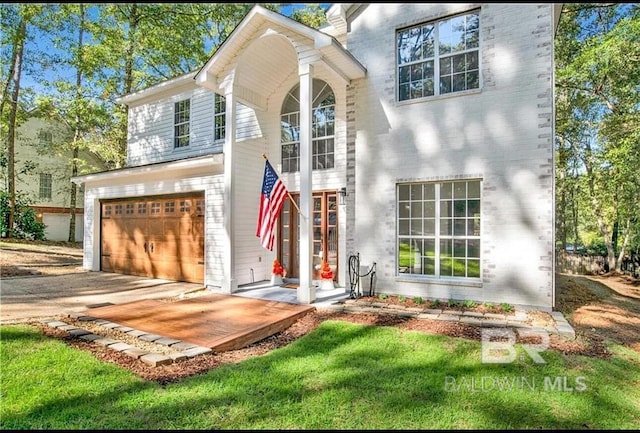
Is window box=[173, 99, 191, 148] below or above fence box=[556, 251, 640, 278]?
above

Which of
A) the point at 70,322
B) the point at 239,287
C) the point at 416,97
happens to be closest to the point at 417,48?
the point at 416,97

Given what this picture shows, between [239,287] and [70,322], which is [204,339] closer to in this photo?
[70,322]

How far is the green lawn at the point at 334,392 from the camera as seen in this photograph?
3.19 metres

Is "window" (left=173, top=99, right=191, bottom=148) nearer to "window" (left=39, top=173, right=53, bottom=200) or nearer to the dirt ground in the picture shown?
the dirt ground

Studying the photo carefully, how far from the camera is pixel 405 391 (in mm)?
3691

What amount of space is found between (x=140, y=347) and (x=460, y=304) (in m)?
5.59

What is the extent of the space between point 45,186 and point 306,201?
956 inches

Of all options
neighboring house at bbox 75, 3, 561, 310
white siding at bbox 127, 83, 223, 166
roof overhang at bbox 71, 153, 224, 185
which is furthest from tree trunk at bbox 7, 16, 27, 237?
neighboring house at bbox 75, 3, 561, 310

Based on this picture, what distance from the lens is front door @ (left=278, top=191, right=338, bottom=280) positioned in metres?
8.77

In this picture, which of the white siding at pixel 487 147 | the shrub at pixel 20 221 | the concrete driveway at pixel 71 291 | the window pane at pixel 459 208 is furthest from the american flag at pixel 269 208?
the shrub at pixel 20 221

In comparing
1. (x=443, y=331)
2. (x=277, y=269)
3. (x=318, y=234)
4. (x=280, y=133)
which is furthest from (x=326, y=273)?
(x=280, y=133)

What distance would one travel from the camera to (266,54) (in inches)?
336

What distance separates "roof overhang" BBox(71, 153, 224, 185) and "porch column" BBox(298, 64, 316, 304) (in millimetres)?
2575

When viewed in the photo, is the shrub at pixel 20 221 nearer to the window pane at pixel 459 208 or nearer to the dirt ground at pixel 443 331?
the dirt ground at pixel 443 331
